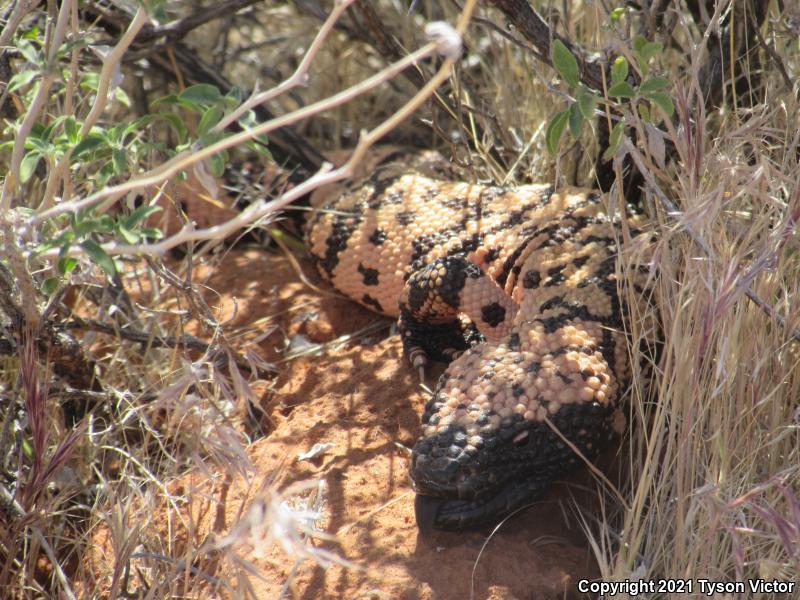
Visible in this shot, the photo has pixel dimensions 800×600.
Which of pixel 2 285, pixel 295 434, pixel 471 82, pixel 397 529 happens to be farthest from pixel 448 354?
pixel 471 82

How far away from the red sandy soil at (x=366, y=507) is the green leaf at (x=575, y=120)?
926 mm

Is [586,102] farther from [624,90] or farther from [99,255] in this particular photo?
[99,255]

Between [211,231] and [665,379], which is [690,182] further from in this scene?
[211,231]

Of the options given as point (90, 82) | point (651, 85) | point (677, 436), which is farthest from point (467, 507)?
point (90, 82)

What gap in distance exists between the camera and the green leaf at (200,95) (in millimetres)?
1735

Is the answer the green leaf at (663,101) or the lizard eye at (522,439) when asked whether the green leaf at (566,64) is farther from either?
the lizard eye at (522,439)

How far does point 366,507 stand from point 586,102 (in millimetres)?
1148

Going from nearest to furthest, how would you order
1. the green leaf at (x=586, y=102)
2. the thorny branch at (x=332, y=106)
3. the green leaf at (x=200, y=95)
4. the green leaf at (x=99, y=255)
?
the thorny branch at (x=332, y=106), the green leaf at (x=99, y=255), the green leaf at (x=200, y=95), the green leaf at (x=586, y=102)

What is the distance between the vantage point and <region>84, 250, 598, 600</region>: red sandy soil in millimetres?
1953

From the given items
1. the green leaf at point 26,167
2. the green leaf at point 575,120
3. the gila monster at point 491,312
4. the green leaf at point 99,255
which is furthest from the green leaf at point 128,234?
the green leaf at point 575,120

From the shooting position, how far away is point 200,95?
1.75 m

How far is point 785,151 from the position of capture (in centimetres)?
219

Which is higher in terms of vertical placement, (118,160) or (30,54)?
(30,54)

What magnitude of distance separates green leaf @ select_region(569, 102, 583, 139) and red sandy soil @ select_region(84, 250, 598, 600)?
93cm
